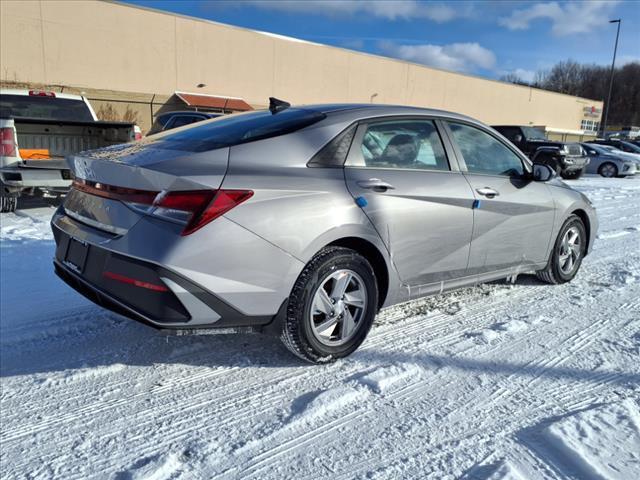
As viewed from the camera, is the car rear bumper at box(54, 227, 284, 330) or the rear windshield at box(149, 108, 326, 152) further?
the rear windshield at box(149, 108, 326, 152)

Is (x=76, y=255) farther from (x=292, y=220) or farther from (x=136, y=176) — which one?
(x=292, y=220)

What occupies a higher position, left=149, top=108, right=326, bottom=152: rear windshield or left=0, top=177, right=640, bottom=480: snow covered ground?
left=149, top=108, right=326, bottom=152: rear windshield

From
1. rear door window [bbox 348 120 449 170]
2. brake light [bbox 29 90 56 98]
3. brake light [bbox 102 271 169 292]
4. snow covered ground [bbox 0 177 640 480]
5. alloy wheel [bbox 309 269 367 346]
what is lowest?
snow covered ground [bbox 0 177 640 480]

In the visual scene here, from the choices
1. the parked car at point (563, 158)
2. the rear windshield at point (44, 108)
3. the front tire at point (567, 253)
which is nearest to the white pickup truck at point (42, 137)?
the rear windshield at point (44, 108)

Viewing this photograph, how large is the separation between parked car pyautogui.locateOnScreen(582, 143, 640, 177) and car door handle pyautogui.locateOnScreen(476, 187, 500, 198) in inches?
696

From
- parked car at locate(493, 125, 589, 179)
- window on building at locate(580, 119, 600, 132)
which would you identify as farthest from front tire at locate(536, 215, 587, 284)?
window on building at locate(580, 119, 600, 132)

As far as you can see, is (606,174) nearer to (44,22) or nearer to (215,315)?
(215,315)

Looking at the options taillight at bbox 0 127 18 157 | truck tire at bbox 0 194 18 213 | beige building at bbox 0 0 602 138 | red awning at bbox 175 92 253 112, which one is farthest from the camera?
red awning at bbox 175 92 253 112

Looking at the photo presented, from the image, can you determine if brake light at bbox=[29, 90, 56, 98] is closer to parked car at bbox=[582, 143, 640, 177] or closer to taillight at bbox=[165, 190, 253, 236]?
taillight at bbox=[165, 190, 253, 236]

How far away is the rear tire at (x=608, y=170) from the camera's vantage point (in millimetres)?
18594

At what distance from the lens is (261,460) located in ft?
7.16

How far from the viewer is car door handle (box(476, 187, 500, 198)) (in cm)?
373

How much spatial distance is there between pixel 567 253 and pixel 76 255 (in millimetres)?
4294

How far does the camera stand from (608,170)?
61.7 ft
